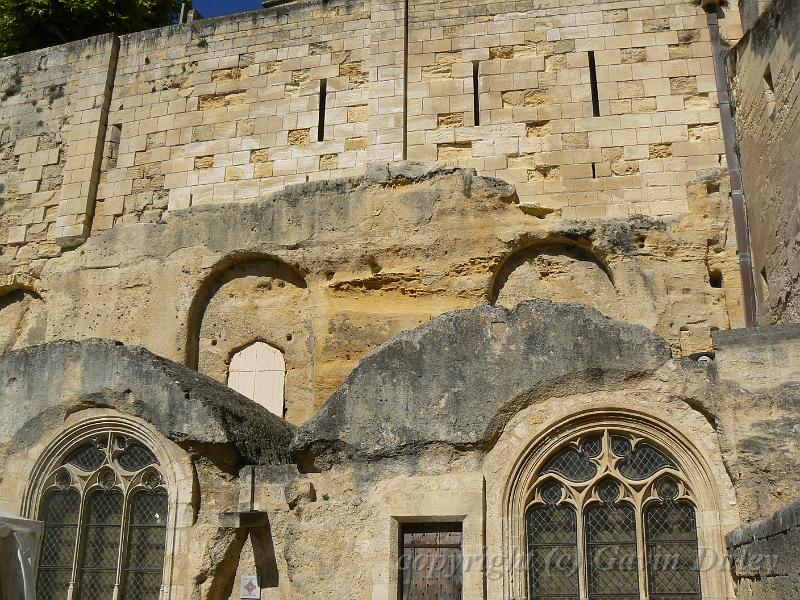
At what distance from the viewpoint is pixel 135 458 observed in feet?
26.3

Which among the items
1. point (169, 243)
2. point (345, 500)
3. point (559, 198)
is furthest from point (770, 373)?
point (169, 243)

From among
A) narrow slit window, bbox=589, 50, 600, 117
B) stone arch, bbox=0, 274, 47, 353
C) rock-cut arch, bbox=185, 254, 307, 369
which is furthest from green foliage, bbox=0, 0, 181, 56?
narrow slit window, bbox=589, 50, 600, 117

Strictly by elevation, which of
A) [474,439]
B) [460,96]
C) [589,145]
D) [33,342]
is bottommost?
[474,439]

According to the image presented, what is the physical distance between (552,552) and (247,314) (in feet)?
19.7

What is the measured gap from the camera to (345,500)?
754 centimetres

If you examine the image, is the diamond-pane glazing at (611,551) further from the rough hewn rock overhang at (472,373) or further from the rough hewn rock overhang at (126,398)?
the rough hewn rock overhang at (126,398)

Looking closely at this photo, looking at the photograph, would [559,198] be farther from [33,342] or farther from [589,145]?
[33,342]

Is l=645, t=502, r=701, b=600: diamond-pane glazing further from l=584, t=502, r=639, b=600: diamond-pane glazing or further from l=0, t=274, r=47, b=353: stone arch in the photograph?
l=0, t=274, r=47, b=353: stone arch

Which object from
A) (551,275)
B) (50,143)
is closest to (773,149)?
(551,275)

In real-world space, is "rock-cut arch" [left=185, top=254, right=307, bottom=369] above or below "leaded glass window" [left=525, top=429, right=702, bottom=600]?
above

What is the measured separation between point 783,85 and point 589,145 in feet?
8.42

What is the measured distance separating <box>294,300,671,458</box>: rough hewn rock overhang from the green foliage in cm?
1333

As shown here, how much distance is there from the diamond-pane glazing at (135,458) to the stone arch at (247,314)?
377 cm

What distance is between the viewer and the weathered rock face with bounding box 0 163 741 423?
1106 cm
